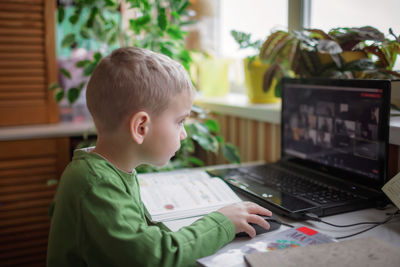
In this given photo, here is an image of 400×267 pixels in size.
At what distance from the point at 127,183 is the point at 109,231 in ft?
0.42

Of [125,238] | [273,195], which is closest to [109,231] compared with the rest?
[125,238]

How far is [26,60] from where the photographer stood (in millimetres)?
1882

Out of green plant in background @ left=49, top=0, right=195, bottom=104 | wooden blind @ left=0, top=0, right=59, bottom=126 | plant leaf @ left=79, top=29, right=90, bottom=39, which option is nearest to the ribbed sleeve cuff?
green plant in background @ left=49, top=0, right=195, bottom=104

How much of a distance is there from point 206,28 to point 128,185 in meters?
2.02

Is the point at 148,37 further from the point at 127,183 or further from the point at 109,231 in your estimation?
the point at 109,231

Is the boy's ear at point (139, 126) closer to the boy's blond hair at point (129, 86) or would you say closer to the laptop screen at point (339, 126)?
the boy's blond hair at point (129, 86)

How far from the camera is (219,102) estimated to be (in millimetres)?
2059

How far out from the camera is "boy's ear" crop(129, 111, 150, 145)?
797 mm

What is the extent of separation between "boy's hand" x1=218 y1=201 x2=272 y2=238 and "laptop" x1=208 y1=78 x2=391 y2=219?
90 millimetres

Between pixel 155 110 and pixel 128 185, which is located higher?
pixel 155 110

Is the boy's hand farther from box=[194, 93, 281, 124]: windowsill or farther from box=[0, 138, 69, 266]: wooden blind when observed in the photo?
box=[0, 138, 69, 266]: wooden blind

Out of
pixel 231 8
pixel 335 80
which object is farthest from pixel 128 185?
pixel 231 8

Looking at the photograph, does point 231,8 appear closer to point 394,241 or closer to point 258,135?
point 258,135

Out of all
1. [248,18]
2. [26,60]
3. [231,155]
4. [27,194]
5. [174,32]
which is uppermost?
[248,18]
